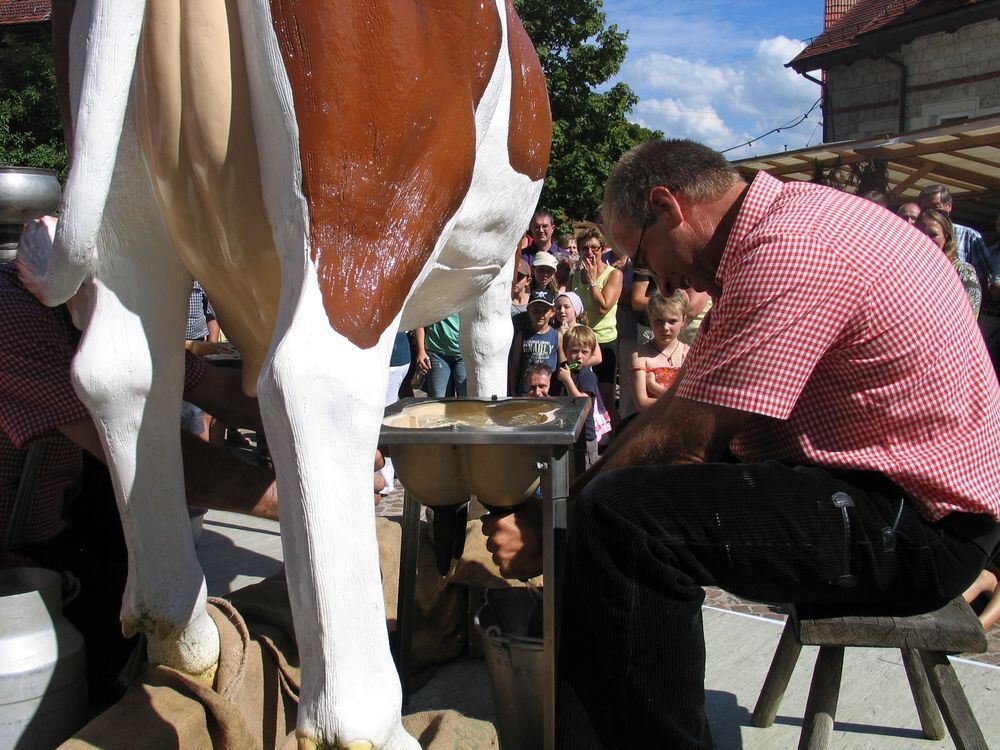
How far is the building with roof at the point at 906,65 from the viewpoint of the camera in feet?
53.1

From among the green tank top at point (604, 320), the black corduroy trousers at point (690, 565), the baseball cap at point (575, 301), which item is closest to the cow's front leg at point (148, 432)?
the black corduroy trousers at point (690, 565)

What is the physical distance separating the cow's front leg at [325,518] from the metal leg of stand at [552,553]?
0.51 m

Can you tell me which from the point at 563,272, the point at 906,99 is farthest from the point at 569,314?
the point at 906,99

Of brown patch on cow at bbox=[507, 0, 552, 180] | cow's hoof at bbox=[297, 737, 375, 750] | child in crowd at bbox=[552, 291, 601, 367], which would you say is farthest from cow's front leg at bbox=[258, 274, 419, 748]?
child in crowd at bbox=[552, 291, 601, 367]

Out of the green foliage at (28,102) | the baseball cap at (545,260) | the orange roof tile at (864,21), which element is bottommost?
the baseball cap at (545,260)

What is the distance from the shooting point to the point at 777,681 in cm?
234

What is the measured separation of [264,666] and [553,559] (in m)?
0.76

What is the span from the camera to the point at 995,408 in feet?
6.15

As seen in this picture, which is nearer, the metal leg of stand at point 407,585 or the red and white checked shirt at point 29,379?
the red and white checked shirt at point 29,379

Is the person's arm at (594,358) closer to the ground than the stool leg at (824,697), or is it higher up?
higher up

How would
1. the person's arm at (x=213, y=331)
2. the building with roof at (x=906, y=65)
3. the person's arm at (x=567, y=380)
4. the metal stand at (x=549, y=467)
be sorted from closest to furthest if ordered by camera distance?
the metal stand at (x=549, y=467) < the person's arm at (x=567, y=380) < the person's arm at (x=213, y=331) < the building with roof at (x=906, y=65)

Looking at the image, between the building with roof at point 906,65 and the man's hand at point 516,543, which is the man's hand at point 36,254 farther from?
the building with roof at point 906,65

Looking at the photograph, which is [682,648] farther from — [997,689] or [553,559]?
[997,689]

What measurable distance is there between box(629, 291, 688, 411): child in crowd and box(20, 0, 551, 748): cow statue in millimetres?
2844
